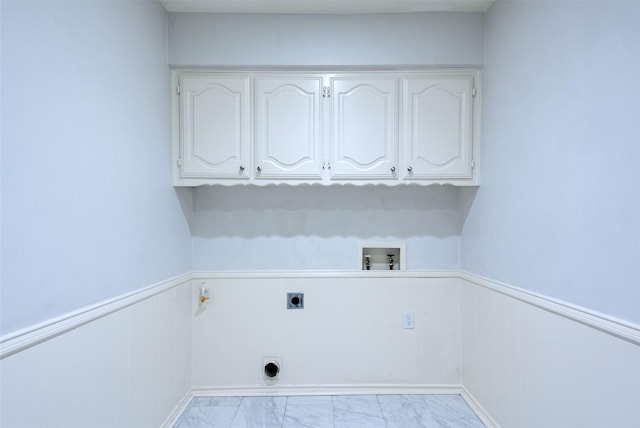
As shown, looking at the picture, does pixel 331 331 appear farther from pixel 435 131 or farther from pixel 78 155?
pixel 78 155

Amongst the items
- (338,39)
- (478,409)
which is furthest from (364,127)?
(478,409)

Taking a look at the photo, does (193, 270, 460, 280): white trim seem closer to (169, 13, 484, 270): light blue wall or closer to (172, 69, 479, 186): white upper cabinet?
(169, 13, 484, 270): light blue wall

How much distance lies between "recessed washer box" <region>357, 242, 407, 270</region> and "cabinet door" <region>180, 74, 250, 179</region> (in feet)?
3.07

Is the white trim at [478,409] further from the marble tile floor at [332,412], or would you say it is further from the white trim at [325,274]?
the white trim at [325,274]

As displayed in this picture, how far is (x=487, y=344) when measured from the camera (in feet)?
6.15

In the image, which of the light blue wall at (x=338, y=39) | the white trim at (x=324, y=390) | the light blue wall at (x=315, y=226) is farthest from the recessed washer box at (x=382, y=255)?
the light blue wall at (x=338, y=39)

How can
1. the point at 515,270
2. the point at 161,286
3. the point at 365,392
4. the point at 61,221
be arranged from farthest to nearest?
1. the point at 365,392
2. the point at 161,286
3. the point at 515,270
4. the point at 61,221

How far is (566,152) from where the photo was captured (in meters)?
1.27

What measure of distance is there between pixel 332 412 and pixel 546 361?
1208mm

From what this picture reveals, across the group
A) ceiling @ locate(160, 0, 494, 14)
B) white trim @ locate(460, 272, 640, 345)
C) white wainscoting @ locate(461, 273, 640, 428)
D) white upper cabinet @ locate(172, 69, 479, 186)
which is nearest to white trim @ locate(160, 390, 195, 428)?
white upper cabinet @ locate(172, 69, 479, 186)

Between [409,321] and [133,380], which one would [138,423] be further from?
[409,321]

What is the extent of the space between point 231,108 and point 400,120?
1.02 metres

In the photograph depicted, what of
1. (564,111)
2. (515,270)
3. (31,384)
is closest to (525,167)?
(564,111)

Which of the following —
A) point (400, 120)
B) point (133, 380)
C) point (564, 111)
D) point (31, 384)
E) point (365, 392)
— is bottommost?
point (365, 392)
